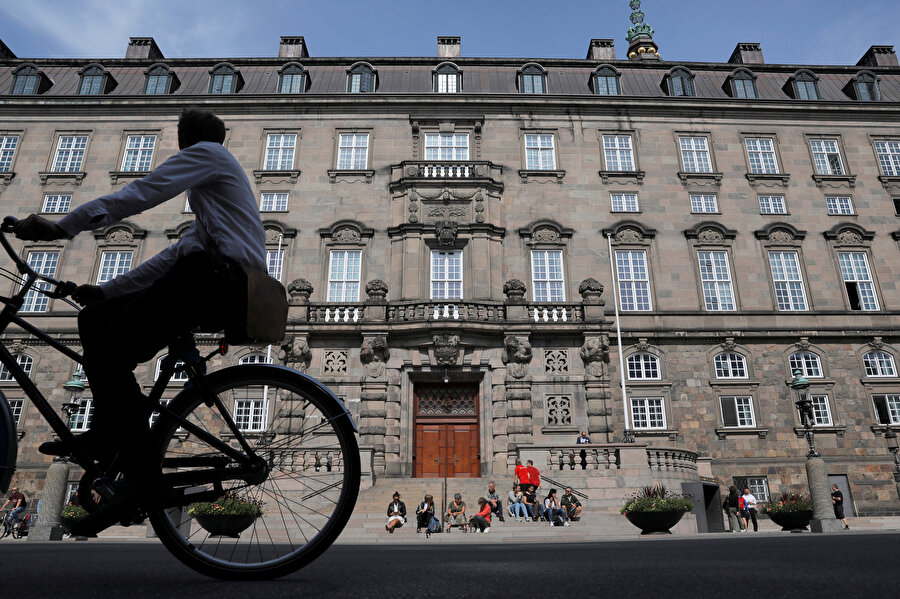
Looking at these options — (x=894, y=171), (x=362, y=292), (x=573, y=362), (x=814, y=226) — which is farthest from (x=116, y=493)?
(x=894, y=171)

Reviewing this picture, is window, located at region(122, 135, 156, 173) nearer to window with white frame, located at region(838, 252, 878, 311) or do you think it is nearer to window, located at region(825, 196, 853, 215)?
window, located at region(825, 196, 853, 215)

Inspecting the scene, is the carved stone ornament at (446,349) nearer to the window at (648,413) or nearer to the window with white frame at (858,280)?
the window at (648,413)

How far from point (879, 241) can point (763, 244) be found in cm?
573

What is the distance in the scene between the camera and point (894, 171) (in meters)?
31.8

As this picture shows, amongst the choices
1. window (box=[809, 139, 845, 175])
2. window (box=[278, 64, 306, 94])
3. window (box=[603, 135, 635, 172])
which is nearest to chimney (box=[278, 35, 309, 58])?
window (box=[278, 64, 306, 94])

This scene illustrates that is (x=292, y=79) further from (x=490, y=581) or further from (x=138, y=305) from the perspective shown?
(x=490, y=581)

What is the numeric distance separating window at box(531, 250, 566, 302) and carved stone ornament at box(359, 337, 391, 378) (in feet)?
24.4

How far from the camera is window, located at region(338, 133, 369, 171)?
102ft

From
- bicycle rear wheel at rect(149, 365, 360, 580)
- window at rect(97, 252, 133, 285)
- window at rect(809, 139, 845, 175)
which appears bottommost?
bicycle rear wheel at rect(149, 365, 360, 580)

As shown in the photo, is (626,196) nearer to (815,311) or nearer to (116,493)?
(815,311)

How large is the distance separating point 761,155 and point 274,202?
964 inches

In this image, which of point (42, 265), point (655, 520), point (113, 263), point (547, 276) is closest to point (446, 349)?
point (547, 276)

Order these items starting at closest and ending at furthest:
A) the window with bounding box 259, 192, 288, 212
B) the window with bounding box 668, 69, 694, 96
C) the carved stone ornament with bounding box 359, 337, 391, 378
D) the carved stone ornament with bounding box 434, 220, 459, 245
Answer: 1. the carved stone ornament with bounding box 359, 337, 391, 378
2. the carved stone ornament with bounding box 434, 220, 459, 245
3. the window with bounding box 259, 192, 288, 212
4. the window with bounding box 668, 69, 694, 96

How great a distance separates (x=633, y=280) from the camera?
2878 cm
